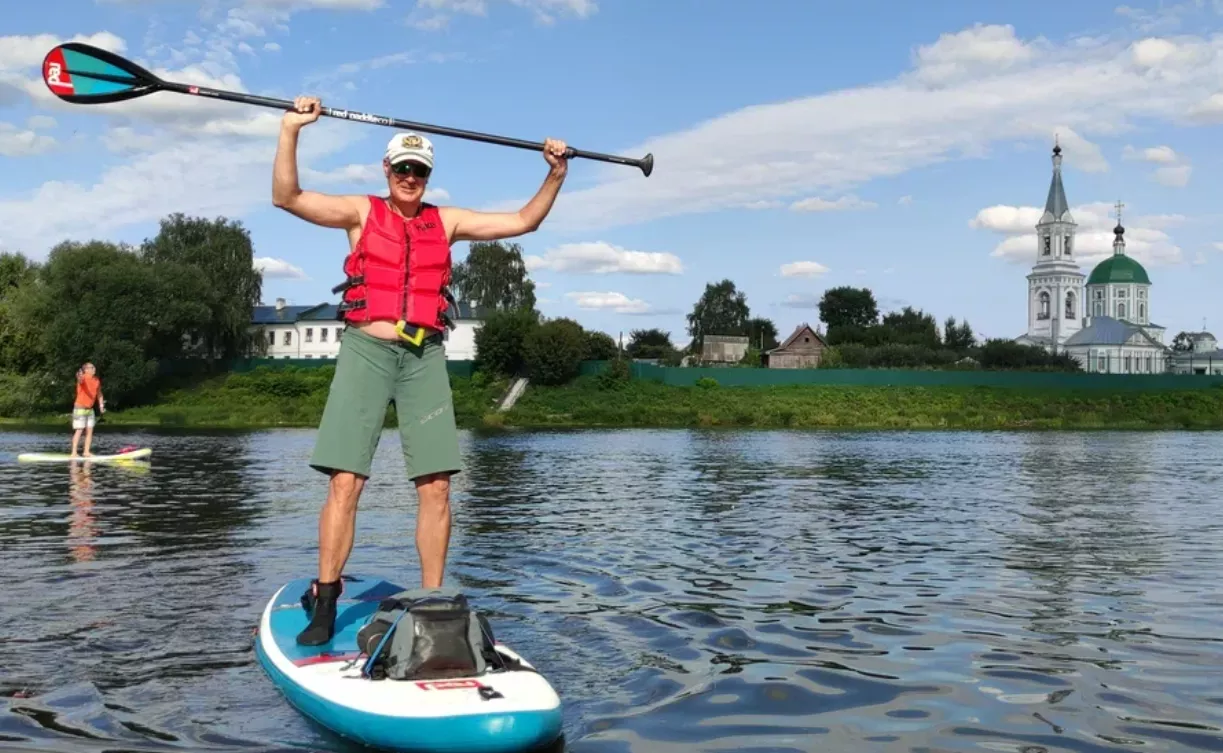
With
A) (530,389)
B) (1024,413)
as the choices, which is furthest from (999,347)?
(530,389)

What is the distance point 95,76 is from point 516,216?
3995 millimetres

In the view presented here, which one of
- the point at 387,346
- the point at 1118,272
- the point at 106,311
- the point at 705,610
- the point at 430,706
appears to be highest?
the point at 1118,272

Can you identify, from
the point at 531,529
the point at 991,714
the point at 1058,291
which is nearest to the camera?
the point at 991,714

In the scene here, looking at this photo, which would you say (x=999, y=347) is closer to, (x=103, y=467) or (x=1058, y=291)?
(x=1058, y=291)

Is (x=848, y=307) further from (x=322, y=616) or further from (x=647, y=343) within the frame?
(x=322, y=616)

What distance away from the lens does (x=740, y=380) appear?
259ft

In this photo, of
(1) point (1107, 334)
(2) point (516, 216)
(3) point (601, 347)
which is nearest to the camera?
(2) point (516, 216)

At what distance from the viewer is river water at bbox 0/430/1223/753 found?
5.80 meters

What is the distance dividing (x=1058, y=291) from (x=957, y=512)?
597 feet

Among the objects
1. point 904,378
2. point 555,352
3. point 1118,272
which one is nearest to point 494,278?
point 555,352

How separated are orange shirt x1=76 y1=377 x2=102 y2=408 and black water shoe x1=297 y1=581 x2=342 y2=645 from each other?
21076 mm

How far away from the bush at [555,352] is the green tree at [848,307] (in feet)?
312

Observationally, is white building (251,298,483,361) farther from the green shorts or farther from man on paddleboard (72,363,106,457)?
the green shorts

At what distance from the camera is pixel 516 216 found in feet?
25.0
